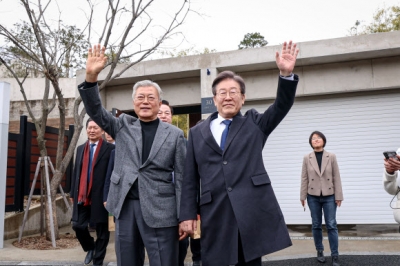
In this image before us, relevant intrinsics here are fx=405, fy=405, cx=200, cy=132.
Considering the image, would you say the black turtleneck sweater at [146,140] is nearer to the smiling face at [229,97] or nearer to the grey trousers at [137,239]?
the grey trousers at [137,239]

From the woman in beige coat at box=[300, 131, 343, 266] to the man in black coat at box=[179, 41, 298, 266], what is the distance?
3.57 metres

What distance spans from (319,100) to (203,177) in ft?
26.7

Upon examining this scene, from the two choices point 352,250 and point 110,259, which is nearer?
point 110,259

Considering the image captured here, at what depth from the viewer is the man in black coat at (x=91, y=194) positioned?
5.77 metres

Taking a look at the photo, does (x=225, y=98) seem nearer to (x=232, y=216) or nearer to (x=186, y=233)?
(x=232, y=216)

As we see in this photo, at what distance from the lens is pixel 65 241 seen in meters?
8.20

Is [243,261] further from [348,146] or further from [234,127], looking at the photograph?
[348,146]

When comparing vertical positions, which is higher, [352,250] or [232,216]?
[232,216]

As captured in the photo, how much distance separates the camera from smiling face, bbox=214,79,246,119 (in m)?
2.96

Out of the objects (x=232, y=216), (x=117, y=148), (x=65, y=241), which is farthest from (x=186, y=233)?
(x=65, y=241)

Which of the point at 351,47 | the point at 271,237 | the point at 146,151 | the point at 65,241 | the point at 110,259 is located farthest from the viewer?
the point at 351,47

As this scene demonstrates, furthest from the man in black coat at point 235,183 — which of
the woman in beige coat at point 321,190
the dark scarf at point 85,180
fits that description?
the woman in beige coat at point 321,190

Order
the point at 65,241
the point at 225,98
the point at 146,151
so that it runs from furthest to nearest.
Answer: the point at 65,241
the point at 146,151
the point at 225,98

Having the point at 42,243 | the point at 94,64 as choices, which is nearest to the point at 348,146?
the point at 42,243
